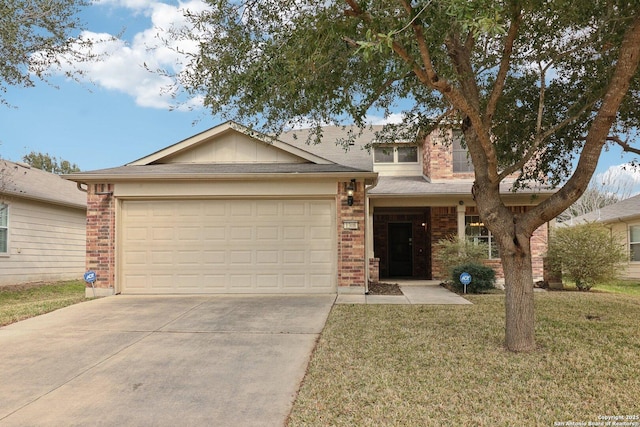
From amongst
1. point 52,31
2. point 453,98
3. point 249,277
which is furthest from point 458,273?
Result: point 52,31

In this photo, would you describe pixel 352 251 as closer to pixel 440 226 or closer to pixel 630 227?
pixel 440 226

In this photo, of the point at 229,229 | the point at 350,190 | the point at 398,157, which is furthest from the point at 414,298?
the point at 398,157

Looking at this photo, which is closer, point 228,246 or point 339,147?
point 228,246

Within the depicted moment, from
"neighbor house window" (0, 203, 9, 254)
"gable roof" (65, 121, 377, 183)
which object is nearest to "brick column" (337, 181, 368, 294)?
"gable roof" (65, 121, 377, 183)

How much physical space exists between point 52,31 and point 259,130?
5203 millimetres

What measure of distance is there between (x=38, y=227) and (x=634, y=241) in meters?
21.9

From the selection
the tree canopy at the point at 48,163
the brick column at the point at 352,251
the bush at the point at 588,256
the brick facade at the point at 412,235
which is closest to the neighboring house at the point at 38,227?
the brick column at the point at 352,251

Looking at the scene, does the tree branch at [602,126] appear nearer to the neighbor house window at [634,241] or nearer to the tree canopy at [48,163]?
the neighbor house window at [634,241]

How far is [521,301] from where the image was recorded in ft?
17.2

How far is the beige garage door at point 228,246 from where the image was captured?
9.90m

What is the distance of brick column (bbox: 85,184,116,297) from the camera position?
9820 millimetres

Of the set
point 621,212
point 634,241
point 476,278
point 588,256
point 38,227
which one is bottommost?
point 476,278

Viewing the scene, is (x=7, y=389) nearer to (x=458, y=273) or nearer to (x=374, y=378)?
(x=374, y=378)

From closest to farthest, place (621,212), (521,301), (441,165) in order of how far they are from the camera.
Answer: (521,301)
(441,165)
(621,212)
